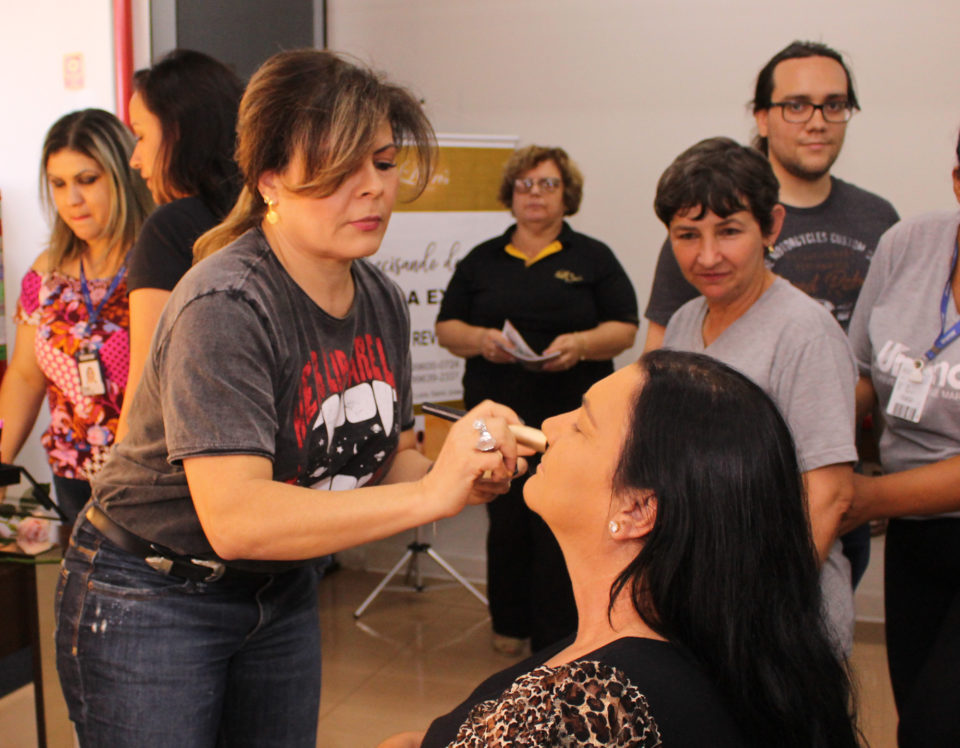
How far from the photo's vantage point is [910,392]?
5.96 ft

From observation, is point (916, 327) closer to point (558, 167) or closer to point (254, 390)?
point (254, 390)

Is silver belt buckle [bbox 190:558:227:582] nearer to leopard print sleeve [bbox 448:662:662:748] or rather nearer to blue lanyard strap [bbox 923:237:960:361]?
leopard print sleeve [bbox 448:662:662:748]

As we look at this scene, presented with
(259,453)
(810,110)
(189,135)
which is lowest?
(259,453)

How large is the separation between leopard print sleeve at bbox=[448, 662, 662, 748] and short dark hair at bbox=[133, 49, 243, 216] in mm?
1265

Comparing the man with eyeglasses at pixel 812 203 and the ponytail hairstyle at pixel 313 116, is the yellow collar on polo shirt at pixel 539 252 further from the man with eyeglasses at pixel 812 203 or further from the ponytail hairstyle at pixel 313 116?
the ponytail hairstyle at pixel 313 116

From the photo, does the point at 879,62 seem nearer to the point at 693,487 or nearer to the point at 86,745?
the point at 693,487

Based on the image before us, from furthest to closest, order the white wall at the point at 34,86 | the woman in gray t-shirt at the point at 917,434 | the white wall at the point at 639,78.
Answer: the white wall at the point at 639,78 < the white wall at the point at 34,86 < the woman in gray t-shirt at the point at 917,434

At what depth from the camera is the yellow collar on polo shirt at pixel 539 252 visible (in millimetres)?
3586

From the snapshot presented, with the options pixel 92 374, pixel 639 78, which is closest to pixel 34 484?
pixel 92 374

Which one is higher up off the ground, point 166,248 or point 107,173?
point 107,173

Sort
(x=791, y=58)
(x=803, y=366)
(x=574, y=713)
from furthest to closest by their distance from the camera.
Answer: (x=791, y=58), (x=803, y=366), (x=574, y=713)

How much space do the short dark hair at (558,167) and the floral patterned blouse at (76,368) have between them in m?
1.75

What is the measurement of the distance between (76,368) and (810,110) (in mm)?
2092

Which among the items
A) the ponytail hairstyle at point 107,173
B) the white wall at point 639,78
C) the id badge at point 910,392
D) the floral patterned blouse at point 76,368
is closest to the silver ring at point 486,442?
the id badge at point 910,392
